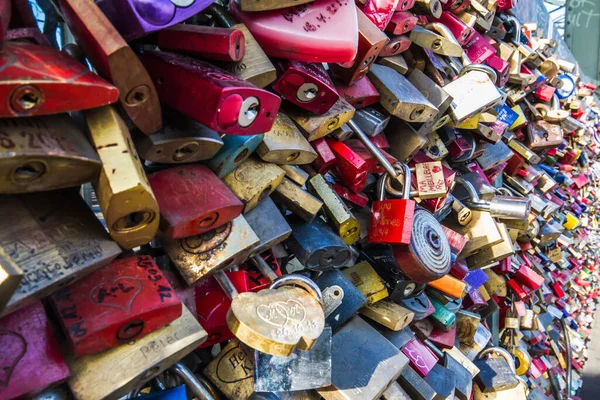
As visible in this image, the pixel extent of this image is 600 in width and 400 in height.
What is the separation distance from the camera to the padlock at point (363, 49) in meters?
1.04

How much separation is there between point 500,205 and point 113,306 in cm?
138

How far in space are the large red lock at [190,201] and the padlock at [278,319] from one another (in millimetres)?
125

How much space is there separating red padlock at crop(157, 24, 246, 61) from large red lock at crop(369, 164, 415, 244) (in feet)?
1.77

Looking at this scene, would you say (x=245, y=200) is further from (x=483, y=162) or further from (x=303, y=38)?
(x=483, y=162)

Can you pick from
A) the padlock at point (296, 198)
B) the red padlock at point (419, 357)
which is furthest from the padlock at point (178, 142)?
the red padlock at point (419, 357)

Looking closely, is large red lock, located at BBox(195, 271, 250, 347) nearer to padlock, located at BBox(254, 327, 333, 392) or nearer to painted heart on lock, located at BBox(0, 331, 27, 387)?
padlock, located at BBox(254, 327, 333, 392)

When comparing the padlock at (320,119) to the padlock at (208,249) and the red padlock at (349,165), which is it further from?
the padlock at (208,249)

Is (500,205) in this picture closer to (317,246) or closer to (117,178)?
(317,246)

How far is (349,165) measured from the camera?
111cm

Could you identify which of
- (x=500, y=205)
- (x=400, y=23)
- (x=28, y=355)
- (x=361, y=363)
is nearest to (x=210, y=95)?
(x=28, y=355)

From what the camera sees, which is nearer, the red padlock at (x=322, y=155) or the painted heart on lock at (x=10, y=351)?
the painted heart on lock at (x=10, y=351)

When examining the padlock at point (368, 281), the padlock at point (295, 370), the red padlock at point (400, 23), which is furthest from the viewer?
the red padlock at point (400, 23)

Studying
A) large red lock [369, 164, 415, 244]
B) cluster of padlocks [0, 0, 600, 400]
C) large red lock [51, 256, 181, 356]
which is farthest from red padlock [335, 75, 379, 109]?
large red lock [51, 256, 181, 356]

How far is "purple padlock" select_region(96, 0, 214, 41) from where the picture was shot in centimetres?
65
